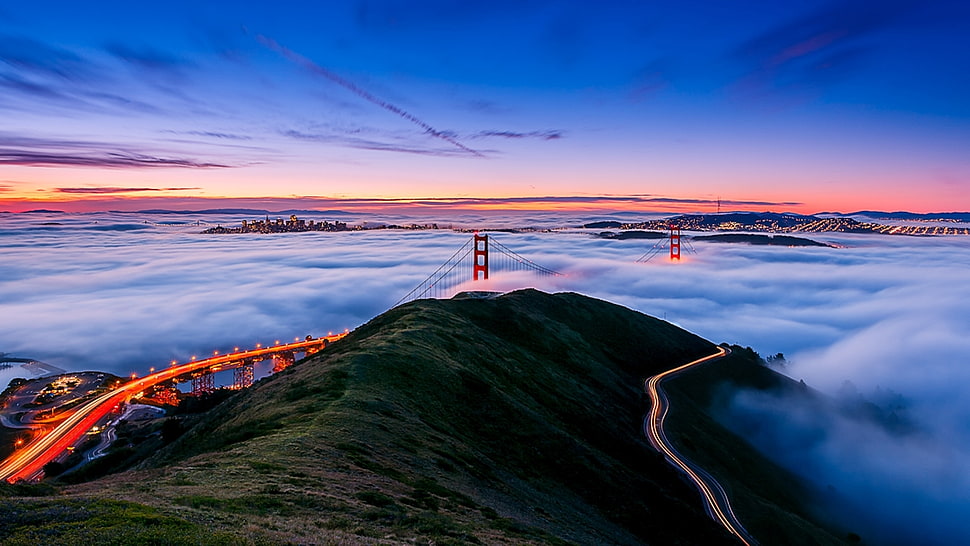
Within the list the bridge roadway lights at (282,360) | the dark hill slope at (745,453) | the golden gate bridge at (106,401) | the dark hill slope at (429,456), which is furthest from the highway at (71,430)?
the dark hill slope at (745,453)

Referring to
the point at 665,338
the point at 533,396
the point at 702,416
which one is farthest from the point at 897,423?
the point at 533,396

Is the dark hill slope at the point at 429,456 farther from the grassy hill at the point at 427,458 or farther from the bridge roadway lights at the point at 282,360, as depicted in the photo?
the bridge roadway lights at the point at 282,360

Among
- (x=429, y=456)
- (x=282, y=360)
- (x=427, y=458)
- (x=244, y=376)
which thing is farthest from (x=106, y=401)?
(x=427, y=458)

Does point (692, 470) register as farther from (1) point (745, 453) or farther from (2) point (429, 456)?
(2) point (429, 456)

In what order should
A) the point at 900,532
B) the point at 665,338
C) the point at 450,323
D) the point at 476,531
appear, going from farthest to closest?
the point at 665,338 < the point at 900,532 < the point at 450,323 < the point at 476,531

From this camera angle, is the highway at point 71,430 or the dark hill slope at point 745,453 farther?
the highway at point 71,430

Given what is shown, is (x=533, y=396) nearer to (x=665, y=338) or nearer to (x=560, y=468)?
(x=560, y=468)
